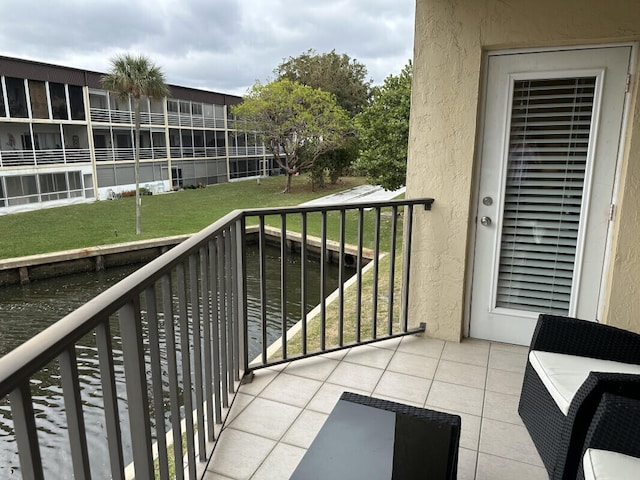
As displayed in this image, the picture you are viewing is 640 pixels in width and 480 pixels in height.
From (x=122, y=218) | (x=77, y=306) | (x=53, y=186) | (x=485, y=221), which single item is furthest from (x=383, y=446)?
(x=53, y=186)

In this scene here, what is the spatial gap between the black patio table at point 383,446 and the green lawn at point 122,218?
1114cm

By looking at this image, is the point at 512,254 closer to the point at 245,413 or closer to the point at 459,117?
the point at 459,117

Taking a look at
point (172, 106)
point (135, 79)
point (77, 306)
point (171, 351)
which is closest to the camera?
point (171, 351)

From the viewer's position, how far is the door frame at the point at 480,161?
2.51 m

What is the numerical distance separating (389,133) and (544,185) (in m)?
9.20

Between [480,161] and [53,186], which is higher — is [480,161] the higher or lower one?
the higher one

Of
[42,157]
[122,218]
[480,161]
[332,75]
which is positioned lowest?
[122,218]

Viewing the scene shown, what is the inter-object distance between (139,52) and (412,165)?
15881 mm

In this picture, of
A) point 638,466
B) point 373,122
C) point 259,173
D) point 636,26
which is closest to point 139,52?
point 373,122

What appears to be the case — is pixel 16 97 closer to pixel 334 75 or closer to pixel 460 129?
pixel 334 75

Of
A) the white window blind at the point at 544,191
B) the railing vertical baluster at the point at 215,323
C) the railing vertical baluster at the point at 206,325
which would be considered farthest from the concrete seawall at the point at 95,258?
the railing vertical baluster at the point at 206,325

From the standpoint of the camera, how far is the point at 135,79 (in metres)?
15.1

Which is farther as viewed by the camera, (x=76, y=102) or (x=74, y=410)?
(x=76, y=102)

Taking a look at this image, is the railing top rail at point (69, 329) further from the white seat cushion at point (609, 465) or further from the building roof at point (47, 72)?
the building roof at point (47, 72)
